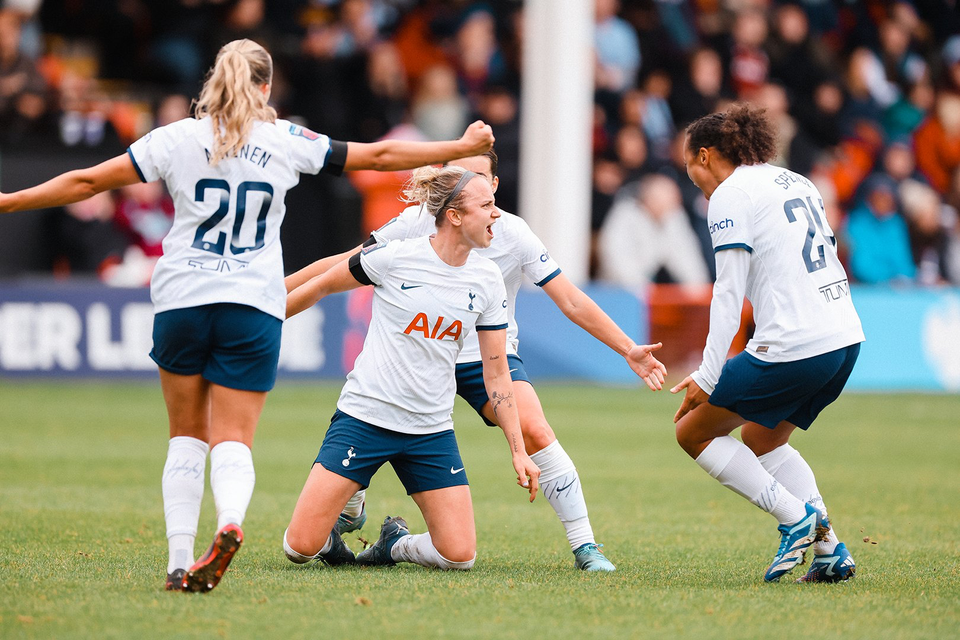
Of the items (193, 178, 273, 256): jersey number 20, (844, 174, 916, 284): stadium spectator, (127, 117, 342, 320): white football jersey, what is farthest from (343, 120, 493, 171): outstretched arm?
(844, 174, 916, 284): stadium spectator

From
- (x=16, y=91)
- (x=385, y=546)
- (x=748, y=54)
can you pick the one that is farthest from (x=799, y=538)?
(x=748, y=54)

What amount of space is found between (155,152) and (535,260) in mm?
2064

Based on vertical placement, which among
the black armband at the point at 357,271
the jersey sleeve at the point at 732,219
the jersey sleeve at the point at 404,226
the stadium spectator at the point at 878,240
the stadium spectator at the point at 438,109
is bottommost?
the black armband at the point at 357,271

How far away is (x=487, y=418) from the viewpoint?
238 inches

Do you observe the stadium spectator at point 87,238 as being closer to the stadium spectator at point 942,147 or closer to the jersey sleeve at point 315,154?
the jersey sleeve at point 315,154

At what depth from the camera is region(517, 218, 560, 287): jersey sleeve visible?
6.02m

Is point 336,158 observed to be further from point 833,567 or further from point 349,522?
point 833,567

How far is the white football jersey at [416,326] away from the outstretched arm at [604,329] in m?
0.45

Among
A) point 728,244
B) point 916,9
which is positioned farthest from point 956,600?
point 916,9

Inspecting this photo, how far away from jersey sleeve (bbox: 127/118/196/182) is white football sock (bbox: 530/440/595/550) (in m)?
2.27

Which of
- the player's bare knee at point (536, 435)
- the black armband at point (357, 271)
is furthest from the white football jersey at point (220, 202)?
the player's bare knee at point (536, 435)

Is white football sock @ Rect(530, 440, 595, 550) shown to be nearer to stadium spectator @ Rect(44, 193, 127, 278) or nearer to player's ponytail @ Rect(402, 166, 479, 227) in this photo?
player's ponytail @ Rect(402, 166, 479, 227)

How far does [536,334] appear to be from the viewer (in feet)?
49.0

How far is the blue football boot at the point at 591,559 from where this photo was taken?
18.4 feet
